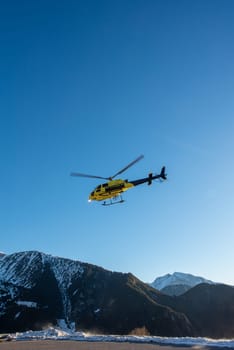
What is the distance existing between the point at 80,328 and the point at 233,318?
271 ft

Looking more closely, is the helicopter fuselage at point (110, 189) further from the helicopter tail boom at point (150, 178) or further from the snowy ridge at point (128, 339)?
the snowy ridge at point (128, 339)

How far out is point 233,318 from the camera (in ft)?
643

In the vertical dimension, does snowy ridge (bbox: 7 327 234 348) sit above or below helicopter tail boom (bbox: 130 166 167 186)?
below

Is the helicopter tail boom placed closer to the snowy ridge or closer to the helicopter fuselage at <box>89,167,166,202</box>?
the helicopter fuselage at <box>89,167,166,202</box>

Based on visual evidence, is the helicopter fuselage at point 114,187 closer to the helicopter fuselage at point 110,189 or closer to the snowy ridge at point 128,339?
the helicopter fuselage at point 110,189

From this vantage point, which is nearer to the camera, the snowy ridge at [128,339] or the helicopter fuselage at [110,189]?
the snowy ridge at [128,339]

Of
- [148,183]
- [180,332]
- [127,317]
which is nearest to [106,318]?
[127,317]

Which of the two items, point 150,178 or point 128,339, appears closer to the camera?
point 128,339

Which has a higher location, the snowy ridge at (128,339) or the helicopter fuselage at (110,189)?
the helicopter fuselage at (110,189)

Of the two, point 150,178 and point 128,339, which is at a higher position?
point 150,178

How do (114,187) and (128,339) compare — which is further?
(114,187)

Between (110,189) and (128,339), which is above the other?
(110,189)

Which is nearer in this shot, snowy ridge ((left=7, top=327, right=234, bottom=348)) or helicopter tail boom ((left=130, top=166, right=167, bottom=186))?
snowy ridge ((left=7, top=327, right=234, bottom=348))

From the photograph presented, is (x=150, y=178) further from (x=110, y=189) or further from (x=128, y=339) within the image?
(x=128, y=339)
